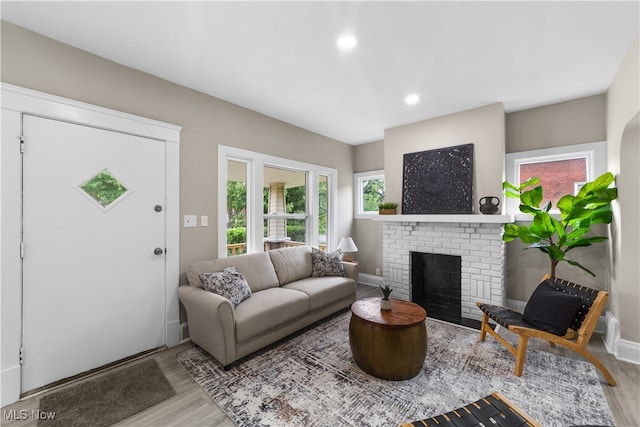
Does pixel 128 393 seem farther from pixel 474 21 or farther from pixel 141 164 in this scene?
pixel 474 21

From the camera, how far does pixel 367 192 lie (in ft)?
17.5

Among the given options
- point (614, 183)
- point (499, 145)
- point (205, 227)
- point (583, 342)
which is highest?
point (499, 145)

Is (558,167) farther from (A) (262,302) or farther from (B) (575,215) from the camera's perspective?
(A) (262,302)

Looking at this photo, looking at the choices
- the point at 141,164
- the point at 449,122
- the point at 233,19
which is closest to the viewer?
the point at 233,19

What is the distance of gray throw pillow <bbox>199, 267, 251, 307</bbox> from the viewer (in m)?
2.62

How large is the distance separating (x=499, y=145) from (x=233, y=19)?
3.22m

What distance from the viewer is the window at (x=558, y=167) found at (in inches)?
126

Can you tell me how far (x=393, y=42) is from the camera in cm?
216

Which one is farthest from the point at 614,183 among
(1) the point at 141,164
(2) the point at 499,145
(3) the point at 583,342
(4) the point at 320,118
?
(1) the point at 141,164

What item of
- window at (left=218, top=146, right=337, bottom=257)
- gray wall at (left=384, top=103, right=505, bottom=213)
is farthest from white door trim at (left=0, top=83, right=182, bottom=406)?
gray wall at (left=384, top=103, right=505, bottom=213)

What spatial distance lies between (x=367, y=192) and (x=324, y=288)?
2.60m

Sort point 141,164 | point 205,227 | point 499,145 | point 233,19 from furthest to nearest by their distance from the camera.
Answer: point 499,145
point 205,227
point 141,164
point 233,19

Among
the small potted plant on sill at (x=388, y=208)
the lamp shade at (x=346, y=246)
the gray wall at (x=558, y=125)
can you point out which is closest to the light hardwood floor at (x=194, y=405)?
the gray wall at (x=558, y=125)

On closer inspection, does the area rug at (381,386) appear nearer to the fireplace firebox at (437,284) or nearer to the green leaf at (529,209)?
the fireplace firebox at (437,284)
